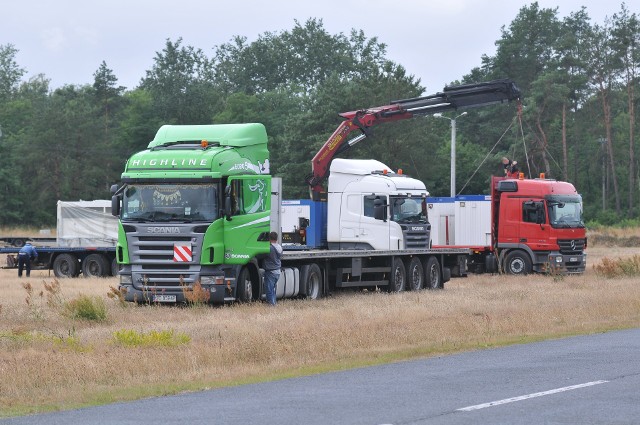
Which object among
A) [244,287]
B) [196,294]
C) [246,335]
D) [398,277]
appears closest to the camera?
[246,335]

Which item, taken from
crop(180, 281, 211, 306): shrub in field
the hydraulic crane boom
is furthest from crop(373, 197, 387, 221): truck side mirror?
crop(180, 281, 211, 306): shrub in field

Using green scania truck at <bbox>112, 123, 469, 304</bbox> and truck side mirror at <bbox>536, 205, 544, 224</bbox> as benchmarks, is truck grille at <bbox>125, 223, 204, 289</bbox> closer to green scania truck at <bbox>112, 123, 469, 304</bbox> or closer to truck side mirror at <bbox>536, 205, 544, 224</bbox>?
green scania truck at <bbox>112, 123, 469, 304</bbox>

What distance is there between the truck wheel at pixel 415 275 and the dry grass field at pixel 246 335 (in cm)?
287

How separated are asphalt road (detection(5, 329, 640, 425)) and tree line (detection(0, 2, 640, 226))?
6622 cm

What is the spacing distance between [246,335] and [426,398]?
703 centimetres

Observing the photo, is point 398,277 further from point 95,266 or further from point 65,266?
point 65,266

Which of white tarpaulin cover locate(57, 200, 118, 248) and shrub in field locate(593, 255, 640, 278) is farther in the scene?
white tarpaulin cover locate(57, 200, 118, 248)

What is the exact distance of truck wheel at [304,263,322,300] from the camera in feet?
98.4

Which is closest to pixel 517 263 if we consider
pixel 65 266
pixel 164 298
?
pixel 65 266

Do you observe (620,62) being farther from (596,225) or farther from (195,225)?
(195,225)

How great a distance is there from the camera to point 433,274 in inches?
1427

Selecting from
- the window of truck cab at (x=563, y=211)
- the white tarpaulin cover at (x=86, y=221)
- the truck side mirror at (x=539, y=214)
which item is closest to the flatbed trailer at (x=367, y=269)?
the truck side mirror at (x=539, y=214)

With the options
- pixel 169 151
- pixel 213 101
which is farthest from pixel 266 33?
pixel 169 151

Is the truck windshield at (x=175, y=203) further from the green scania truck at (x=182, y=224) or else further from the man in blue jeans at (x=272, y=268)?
the man in blue jeans at (x=272, y=268)
